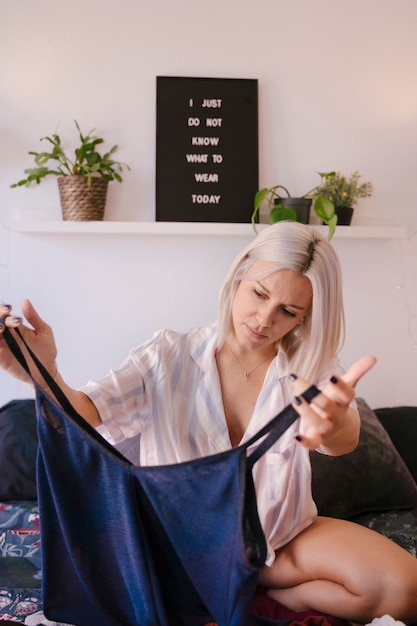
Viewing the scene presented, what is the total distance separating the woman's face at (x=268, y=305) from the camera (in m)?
1.40

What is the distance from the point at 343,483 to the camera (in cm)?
196

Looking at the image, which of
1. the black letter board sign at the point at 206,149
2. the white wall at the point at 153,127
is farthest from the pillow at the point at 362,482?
the black letter board sign at the point at 206,149

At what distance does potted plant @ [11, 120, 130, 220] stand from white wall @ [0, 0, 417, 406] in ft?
0.34

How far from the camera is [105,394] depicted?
1.34 meters

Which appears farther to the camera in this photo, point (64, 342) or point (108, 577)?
point (64, 342)

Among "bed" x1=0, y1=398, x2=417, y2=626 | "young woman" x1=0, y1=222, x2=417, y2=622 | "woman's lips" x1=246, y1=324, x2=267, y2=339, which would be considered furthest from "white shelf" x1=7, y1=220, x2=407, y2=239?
"woman's lips" x1=246, y1=324, x2=267, y2=339

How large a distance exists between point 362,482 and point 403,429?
356 mm

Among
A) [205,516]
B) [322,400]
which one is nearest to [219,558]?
[205,516]

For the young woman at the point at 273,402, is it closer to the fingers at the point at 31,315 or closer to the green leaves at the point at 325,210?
the fingers at the point at 31,315

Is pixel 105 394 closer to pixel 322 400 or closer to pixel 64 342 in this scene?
pixel 322 400

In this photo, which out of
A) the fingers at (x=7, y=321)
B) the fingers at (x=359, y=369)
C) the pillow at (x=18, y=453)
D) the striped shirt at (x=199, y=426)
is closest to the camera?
the fingers at (x=359, y=369)

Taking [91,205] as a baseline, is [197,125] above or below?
above

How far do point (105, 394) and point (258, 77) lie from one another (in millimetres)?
1474

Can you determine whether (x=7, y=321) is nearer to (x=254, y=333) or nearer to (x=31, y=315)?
(x=31, y=315)
